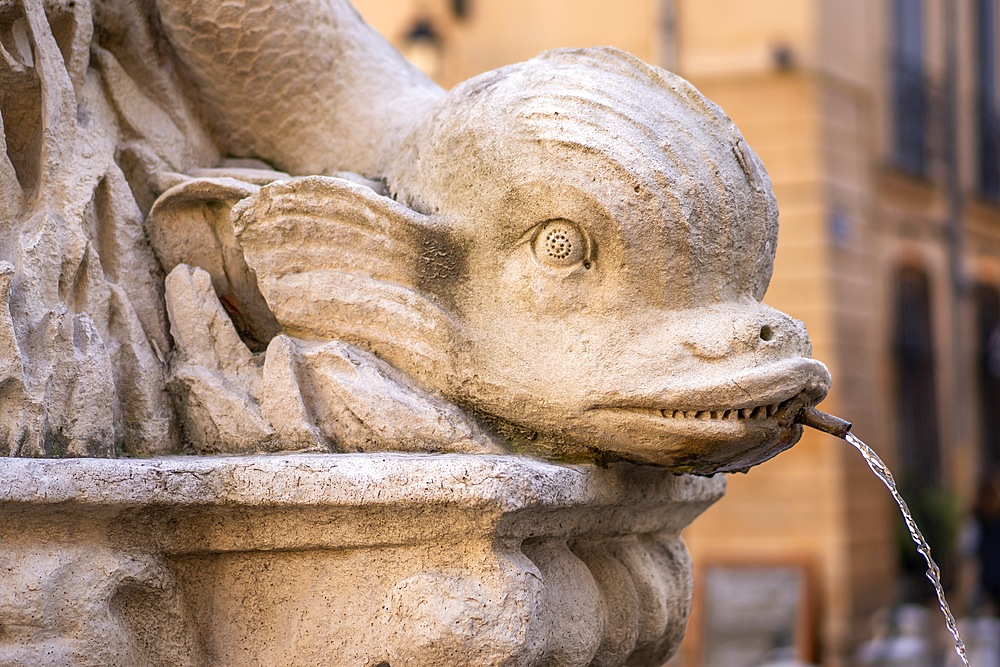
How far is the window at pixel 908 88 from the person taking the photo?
10.9 metres

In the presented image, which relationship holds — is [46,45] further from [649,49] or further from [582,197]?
[649,49]

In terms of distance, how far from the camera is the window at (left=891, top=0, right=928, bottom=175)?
1095 centimetres

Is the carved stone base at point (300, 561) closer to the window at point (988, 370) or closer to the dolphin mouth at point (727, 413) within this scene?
the dolphin mouth at point (727, 413)

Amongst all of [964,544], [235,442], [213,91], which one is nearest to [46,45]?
[213,91]

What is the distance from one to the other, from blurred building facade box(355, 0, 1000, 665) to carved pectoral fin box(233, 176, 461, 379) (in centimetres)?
566

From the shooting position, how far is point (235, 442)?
214 cm

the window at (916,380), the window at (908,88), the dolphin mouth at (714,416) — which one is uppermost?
the window at (908,88)

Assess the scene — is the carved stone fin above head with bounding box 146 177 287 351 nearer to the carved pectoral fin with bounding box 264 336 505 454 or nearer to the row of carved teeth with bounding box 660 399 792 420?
the carved pectoral fin with bounding box 264 336 505 454

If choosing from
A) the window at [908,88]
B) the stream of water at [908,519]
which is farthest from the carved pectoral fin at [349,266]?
the window at [908,88]

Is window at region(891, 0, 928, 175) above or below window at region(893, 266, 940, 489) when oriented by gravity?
above

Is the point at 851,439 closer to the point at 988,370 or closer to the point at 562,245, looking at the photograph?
the point at 562,245

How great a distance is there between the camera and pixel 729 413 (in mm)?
2018

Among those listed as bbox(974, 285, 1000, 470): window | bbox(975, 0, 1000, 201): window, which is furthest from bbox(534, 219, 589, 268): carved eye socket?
bbox(975, 0, 1000, 201): window

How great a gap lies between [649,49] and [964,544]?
3883mm
